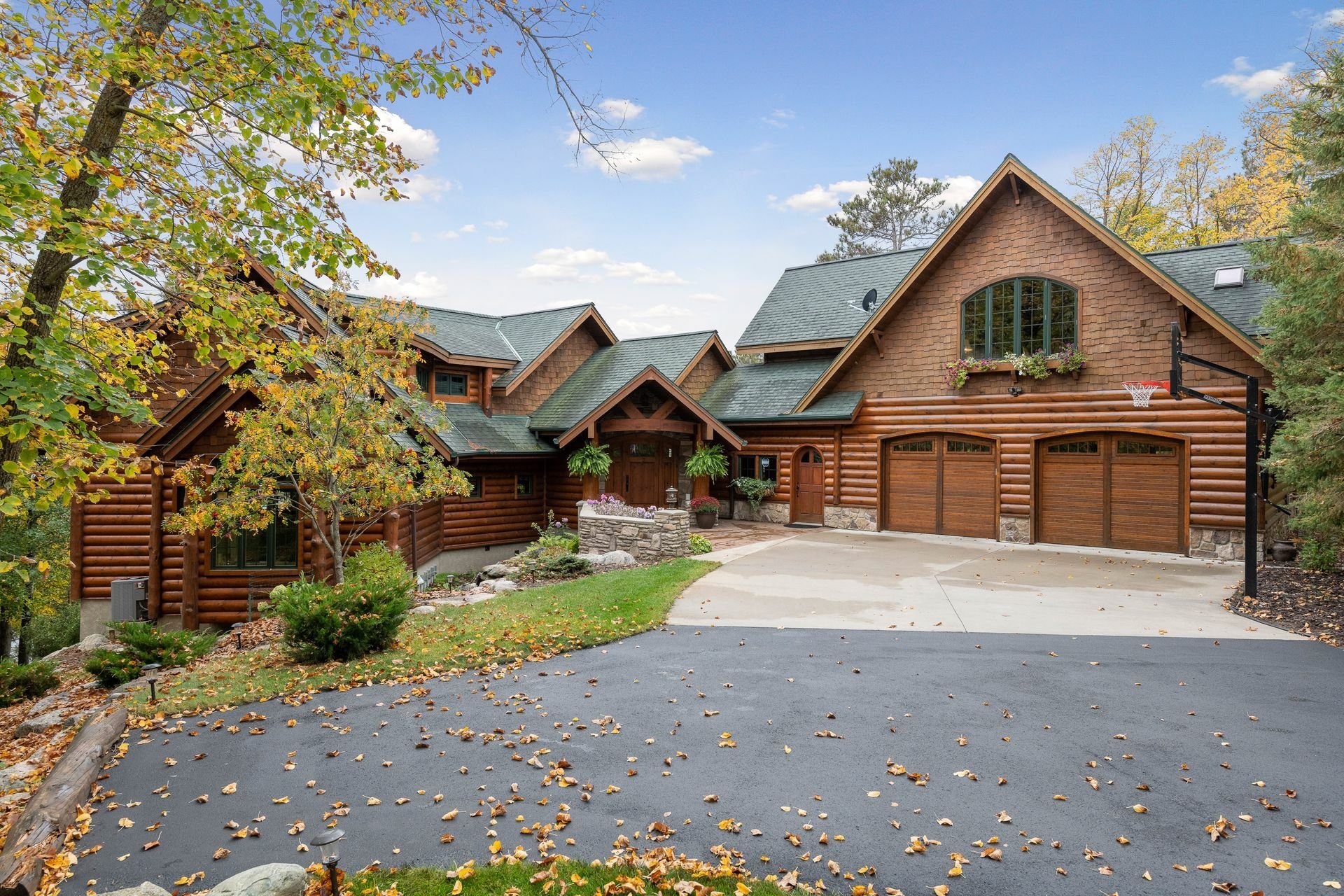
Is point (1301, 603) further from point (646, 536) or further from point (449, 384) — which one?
point (449, 384)

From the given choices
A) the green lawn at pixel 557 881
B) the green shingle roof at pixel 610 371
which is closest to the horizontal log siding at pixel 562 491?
the green shingle roof at pixel 610 371

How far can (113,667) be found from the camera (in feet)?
29.2

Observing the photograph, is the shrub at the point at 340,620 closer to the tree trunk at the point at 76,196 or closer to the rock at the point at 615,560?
the tree trunk at the point at 76,196

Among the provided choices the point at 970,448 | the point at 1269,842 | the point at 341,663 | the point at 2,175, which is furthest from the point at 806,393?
the point at 2,175

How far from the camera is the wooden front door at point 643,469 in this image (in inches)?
771

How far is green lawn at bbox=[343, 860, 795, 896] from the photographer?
3951mm

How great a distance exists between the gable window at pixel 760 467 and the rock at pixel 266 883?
54.9ft

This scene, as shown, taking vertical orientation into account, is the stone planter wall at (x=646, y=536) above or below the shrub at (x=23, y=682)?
above

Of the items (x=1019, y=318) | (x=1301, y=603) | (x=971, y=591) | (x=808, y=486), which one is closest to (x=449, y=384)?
(x=808, y=486)

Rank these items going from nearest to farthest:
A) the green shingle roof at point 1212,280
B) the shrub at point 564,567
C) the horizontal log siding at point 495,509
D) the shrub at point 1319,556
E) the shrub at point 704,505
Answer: the shrub at point 1319,556, the green shingle roof at point 1212,280, the shrub at point 564,567, the horizontal log siding at point 495,509, the shrub at point 704,505

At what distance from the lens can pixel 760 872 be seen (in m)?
4.14

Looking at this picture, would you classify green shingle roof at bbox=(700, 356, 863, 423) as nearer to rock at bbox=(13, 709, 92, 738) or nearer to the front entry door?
the front entry door

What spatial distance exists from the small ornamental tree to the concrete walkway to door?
469 centimetres

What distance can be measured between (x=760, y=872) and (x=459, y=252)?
29419 mm
